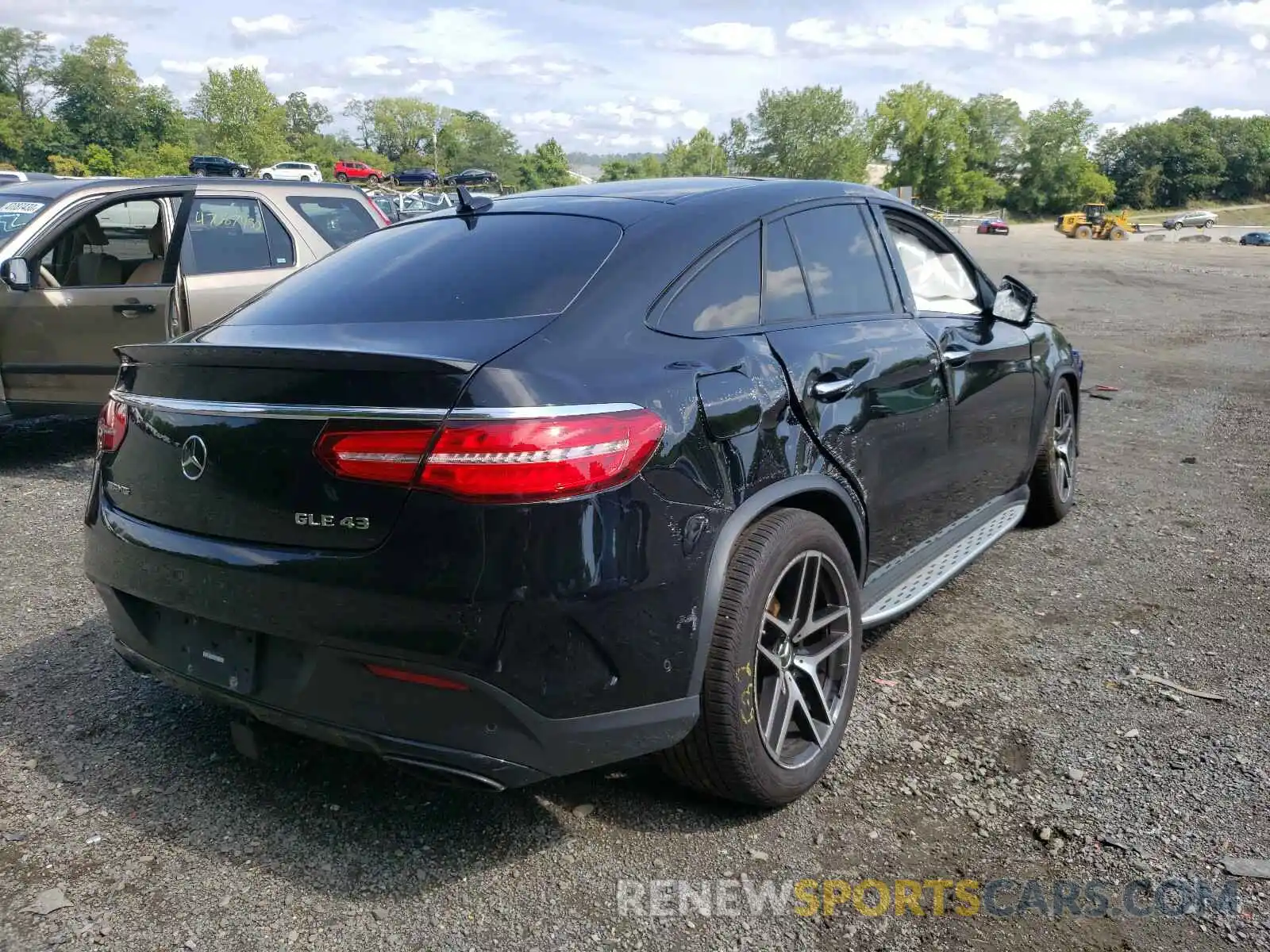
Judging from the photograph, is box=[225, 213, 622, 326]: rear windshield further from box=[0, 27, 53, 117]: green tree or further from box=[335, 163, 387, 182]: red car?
box=[0, 27, 53, 117]: green tree

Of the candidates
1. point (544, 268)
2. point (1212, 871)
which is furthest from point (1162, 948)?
point (544, 268)

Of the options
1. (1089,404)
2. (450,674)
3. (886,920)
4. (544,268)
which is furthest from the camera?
(1089,404)

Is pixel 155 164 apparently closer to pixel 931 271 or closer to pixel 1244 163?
pixel 931 271

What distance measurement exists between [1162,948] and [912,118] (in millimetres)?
127305

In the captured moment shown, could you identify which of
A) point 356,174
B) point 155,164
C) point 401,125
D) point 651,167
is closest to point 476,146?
point 401,125

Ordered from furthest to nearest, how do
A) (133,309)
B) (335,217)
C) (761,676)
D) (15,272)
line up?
1. (335,217)
2. (133,309)
3. (15,272)
4. (761,676)

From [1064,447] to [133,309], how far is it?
18.4 ft

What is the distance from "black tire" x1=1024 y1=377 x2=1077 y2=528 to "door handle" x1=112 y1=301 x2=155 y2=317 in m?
5.34

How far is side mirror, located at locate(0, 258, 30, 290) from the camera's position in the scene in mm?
5973

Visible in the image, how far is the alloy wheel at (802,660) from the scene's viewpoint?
111 inches

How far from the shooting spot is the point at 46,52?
4385 inches

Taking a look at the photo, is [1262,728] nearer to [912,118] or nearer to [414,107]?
[912,118]

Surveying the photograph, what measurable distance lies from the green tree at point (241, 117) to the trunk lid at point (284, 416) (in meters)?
102

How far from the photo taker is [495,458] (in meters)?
2.20
